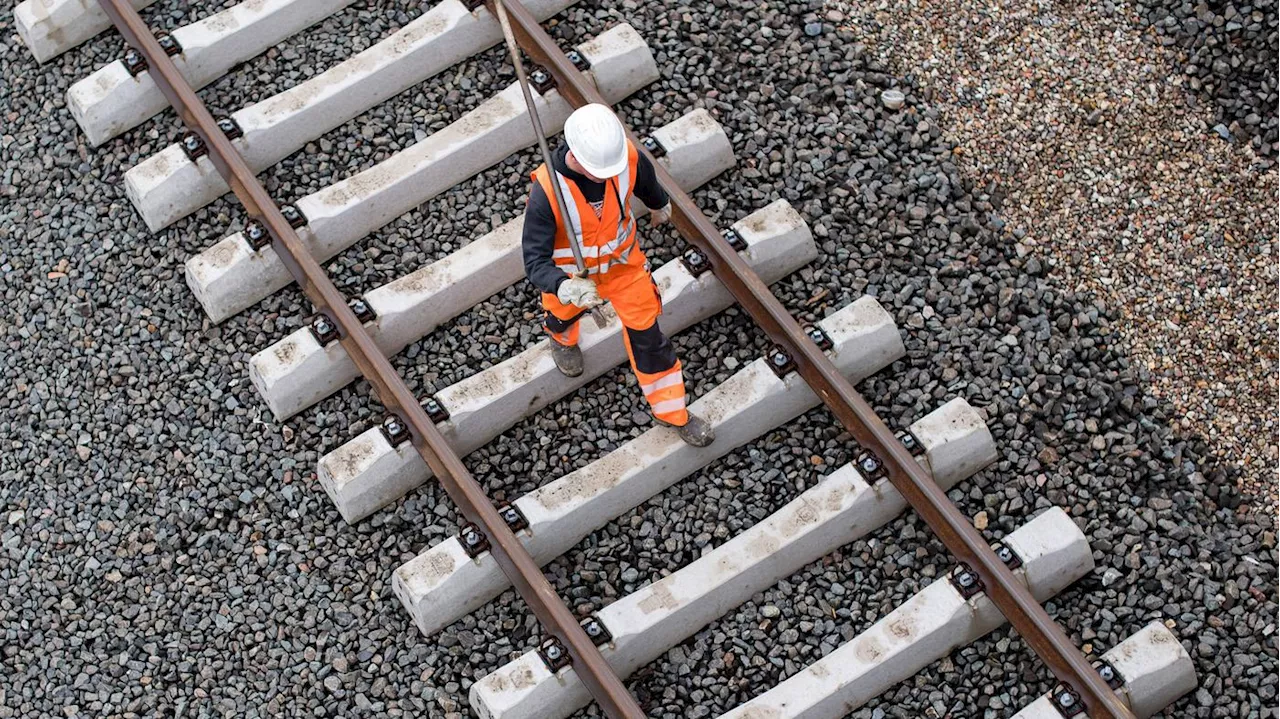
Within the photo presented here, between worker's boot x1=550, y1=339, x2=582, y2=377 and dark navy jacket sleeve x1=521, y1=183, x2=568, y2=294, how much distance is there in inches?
24.9

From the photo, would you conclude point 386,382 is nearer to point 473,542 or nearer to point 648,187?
point 473,542

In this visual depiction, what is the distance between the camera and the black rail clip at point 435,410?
25.2 feet

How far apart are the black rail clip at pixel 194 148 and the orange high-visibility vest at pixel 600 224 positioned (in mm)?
2161

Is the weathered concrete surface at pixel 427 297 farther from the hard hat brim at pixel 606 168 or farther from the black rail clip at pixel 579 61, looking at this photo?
the hard hat brim at pixel 606 168

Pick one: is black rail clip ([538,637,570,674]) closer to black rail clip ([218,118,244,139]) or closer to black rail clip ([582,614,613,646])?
black rail clip ([582,614,613,646])

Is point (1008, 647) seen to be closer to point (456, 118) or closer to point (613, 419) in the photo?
point (613, 419)

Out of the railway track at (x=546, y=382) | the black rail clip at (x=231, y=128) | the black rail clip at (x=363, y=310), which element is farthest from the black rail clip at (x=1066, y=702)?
the black rail clip at (x=231, y=128)

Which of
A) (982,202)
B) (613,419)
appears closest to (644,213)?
(613,419)

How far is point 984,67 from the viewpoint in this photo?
350 inches

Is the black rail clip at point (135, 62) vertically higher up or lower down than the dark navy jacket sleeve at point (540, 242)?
higher up

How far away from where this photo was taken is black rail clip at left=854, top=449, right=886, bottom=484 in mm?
7484

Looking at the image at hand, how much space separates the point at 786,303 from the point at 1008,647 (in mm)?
2032

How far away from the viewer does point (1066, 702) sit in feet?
23.0

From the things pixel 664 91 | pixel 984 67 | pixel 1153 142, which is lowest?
pixel 1153 142
